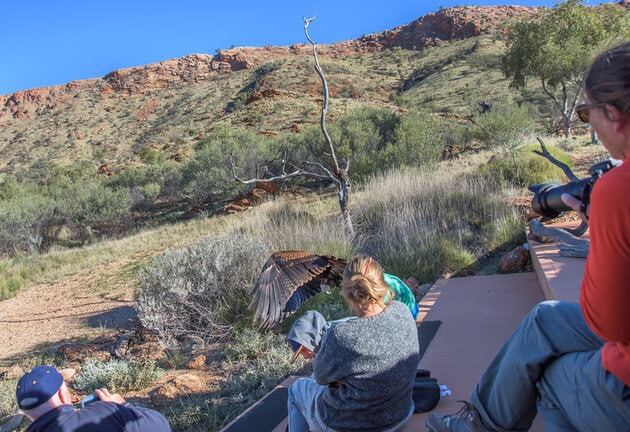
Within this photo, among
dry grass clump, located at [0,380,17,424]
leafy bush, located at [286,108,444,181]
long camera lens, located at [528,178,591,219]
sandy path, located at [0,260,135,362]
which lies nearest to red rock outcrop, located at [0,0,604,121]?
leafy bush, located at [286,108,444,181]

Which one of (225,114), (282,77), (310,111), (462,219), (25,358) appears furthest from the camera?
(282,77)

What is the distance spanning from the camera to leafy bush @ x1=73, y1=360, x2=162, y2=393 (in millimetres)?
5164

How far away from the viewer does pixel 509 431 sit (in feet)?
6.93

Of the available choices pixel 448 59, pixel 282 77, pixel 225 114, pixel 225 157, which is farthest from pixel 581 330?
pixel 448 59

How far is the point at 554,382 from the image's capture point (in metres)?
1.89

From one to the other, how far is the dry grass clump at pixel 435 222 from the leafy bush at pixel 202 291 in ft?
5.56

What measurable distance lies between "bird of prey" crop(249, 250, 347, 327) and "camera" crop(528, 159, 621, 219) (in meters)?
2.45

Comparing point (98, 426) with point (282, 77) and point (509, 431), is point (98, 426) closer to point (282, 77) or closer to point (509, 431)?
point (509, 431)

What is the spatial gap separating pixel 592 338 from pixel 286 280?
8.93 ft

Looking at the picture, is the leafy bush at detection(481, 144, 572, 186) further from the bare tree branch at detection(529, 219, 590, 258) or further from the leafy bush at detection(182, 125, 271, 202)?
the leafy bush at detection(182, 125, 271, 202)

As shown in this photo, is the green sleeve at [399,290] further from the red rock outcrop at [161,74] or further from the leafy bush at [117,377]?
the red rock outcrop at [161,74]

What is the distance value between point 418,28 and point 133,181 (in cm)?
5800

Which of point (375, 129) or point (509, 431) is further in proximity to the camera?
point (375, 129)

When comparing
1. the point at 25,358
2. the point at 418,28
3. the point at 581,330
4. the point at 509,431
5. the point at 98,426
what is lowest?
the point at 25,358
